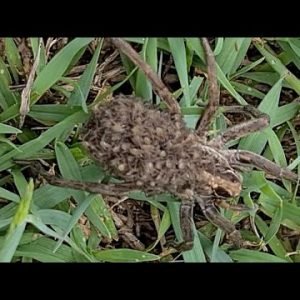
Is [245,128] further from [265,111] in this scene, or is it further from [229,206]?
[229,206]

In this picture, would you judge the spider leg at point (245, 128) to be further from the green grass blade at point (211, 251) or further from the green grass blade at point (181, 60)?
the green grass blade at point (211, 251)

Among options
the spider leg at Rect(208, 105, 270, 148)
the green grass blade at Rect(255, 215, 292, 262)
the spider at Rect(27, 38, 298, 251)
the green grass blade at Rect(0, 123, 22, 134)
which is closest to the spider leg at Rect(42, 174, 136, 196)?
the spider at Rect(27, 38, 298, 251)

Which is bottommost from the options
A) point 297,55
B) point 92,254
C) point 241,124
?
point 92,254

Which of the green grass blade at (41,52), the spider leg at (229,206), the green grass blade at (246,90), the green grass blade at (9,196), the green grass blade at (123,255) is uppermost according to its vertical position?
the green grass blade at (41,52)

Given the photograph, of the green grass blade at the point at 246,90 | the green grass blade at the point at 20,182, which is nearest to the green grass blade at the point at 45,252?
the green grass blade at the point at 20,182

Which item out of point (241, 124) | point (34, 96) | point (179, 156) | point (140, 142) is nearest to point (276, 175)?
point (241, 124)

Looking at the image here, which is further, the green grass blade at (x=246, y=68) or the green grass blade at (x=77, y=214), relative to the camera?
the green grass blade at (x=246, y=68)
